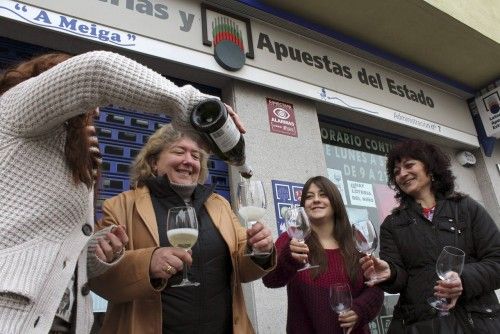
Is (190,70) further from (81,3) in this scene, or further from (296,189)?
(296,189)

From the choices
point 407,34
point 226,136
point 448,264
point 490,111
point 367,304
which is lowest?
point 367,304

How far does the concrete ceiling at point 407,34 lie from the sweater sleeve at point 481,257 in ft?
10.6

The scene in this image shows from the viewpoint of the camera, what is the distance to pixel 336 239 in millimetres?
2848

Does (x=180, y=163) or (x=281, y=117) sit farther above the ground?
(x=281, y=117)

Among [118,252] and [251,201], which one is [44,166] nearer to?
[118,252]

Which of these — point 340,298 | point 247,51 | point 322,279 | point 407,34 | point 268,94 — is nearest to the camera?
point 340,298

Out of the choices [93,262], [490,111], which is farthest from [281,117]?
[490,111]

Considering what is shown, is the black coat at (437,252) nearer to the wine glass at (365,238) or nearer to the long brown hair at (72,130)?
the wine glass at (365,238)

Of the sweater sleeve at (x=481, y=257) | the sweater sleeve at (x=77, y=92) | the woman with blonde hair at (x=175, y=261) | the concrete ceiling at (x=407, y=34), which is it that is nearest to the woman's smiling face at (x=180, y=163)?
the woman with blonde hair at (x=175, y=261)

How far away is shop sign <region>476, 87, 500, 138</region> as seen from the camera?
6941 millimetres

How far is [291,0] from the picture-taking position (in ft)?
16.1

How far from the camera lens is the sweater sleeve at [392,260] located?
2.49 m

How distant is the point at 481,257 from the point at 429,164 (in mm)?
702

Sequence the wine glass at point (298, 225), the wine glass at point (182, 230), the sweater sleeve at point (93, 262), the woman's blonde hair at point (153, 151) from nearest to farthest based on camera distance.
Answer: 1. the sweater sleeve at point (93, 262)
2. the wine glass at point (182, 230)
3. the wine glass at point (298, 225)
4. the woman's blonde hair at point (153, 151)
